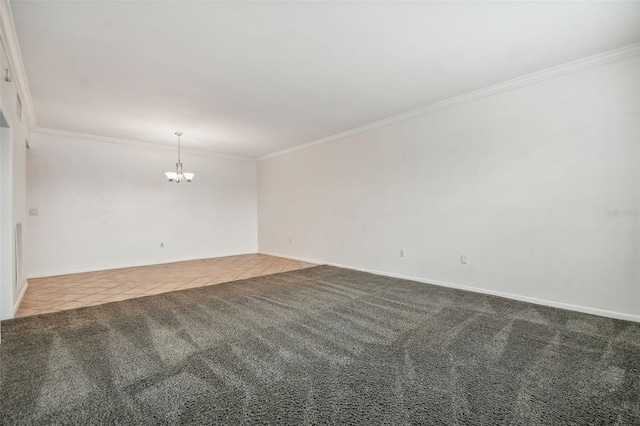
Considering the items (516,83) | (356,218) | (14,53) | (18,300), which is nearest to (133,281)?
(18,300)

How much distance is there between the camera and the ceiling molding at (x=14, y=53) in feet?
7.23

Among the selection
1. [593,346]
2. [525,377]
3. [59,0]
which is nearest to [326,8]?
[59,0]

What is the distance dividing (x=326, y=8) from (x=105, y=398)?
9.97 feet

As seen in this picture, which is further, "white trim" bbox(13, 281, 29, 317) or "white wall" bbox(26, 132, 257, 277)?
"white wall" bbox(26, 132, 257, 277)

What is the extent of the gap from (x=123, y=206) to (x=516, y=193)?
6.91 metres

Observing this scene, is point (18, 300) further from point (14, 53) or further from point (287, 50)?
point (287, 50)

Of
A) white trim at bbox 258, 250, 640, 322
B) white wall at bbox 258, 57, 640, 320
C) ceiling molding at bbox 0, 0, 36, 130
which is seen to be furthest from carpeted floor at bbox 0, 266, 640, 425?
ceiling molding at bbox 0, 0, 36, 130

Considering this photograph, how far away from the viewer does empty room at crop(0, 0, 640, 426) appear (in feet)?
6.05

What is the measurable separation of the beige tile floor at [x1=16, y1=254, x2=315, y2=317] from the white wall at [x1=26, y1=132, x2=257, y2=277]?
16.5 inches

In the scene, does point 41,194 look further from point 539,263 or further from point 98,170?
point 539,263

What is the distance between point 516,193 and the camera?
11.7 feet

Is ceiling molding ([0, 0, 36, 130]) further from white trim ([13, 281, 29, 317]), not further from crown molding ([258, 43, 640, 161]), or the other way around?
crown molding ([258, 43, 640, 161])

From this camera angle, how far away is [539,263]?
11.2 ft

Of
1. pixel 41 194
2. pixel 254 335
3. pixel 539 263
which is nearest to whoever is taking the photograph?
pixel 254 335
